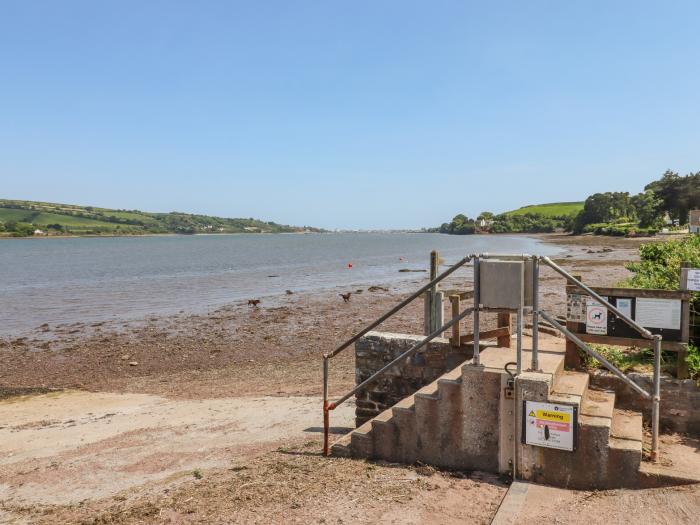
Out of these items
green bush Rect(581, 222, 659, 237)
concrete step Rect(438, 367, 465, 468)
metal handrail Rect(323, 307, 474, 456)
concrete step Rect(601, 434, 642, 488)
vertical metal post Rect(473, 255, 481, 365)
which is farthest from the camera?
green bush Rect(581, 222, 659, 237)

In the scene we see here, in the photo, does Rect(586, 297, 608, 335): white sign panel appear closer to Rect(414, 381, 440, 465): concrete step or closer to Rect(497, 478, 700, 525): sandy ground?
Rect(497, 478, 700, 525): sandy ground

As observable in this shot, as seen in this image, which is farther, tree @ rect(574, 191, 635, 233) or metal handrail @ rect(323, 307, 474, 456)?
tree @ rect(574, 191, 635, 233)

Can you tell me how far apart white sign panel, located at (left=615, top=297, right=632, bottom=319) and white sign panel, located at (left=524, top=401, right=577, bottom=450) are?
1976 mm

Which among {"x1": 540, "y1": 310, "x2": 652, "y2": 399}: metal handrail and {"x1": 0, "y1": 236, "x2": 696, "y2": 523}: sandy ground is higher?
{"x1": 540, "y1": 310, "x2": 652, "y2": 399}: metal handrail

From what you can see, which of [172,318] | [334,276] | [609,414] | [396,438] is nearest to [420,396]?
[396,438]

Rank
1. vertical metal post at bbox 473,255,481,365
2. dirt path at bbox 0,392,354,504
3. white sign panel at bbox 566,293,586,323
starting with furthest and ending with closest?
1. dirt path at bbox 0,392,354,504
2. white sign panel at bbox 566,293,586,323
3. vertical metal post at bbox 473,255,481,365

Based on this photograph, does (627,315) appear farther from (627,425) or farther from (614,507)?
(614,507)

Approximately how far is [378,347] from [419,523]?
4.13m

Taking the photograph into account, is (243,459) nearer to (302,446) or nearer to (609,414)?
(302,446)

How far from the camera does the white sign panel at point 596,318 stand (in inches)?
276

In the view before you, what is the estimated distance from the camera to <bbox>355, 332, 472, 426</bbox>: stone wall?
8.55m

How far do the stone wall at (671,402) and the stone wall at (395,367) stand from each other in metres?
2.28

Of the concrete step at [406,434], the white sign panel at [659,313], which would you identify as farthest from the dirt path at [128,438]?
the white sign panel at [659,313]

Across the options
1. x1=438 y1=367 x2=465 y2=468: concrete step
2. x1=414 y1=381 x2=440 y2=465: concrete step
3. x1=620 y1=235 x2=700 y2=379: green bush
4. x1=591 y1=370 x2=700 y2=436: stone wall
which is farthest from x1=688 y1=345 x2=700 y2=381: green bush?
x1=414 y1=381 x2=440 y2=465: concrete step
